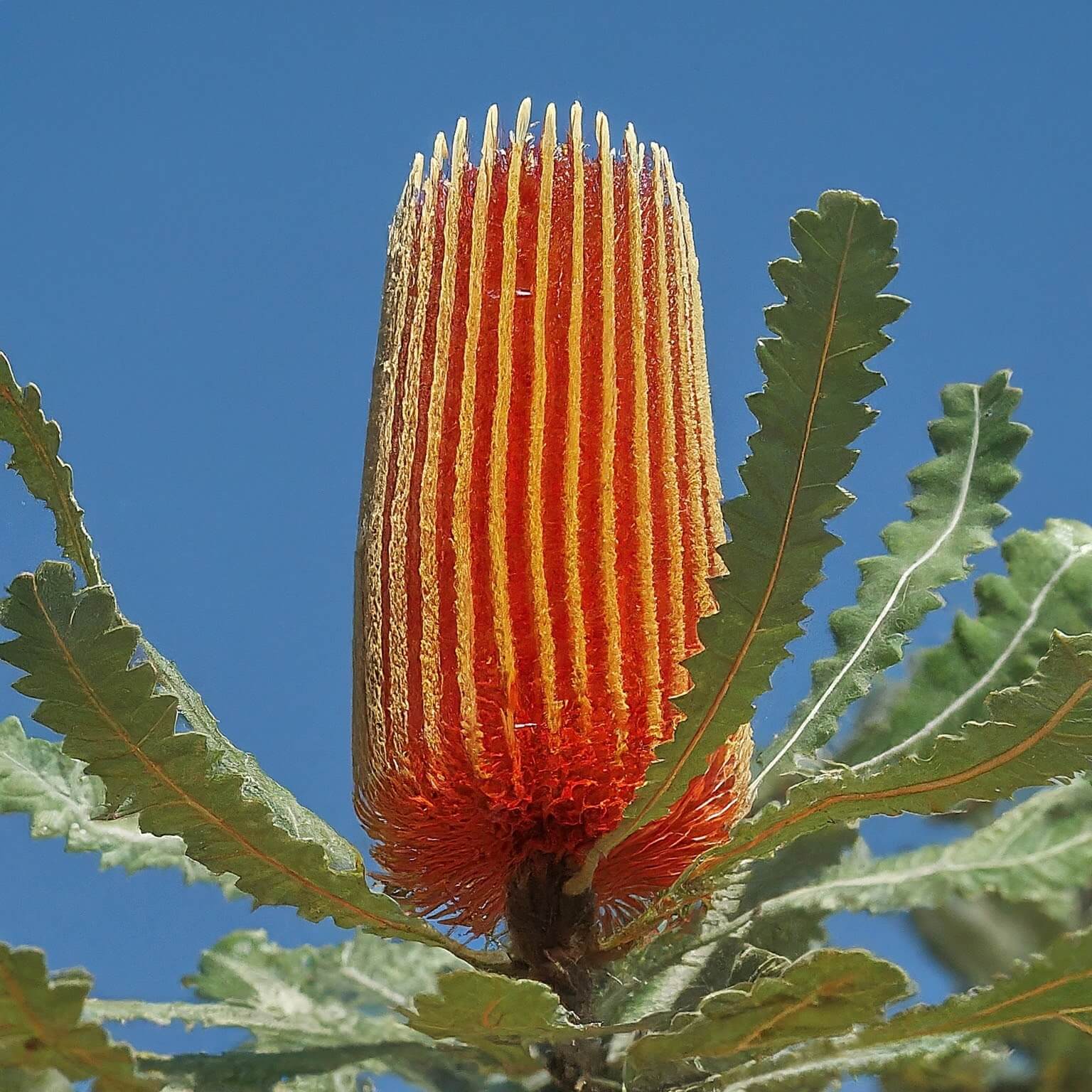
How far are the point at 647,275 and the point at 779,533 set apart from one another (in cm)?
48

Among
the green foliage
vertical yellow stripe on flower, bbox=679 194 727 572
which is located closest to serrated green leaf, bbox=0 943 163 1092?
the green foliage

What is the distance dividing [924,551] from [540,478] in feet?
1.71

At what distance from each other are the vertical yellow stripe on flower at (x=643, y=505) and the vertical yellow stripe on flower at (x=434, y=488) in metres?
0.21

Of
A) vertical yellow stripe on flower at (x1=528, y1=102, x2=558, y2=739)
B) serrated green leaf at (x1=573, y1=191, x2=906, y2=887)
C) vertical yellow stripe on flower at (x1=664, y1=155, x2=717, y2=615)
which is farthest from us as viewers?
vertical yellow stripe on flower at (x1=664, y1=155, x2=717, y2=615)

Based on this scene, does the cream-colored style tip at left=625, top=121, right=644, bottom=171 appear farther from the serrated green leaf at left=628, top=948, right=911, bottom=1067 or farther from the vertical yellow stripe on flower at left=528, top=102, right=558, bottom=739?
the serrated green leaf at left=628, top=948, right=911, bottom=1067

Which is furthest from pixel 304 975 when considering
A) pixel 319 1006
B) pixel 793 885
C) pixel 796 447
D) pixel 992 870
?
pixel 796 447

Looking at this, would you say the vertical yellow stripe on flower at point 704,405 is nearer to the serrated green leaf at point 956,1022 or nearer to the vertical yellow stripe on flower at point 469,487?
the vertical yellow stripe on flower at point 469,487

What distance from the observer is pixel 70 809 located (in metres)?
1.73

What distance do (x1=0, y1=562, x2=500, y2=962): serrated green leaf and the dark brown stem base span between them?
17cm

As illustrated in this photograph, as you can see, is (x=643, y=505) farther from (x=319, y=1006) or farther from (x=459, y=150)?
(x=319, y=1006)

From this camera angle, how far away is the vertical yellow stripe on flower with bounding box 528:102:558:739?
57.7 inches

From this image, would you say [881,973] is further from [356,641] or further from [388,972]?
[388,972]

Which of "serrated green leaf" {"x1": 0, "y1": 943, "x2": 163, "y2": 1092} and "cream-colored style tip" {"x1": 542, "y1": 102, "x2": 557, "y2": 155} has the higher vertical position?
"cream-colored style tip" {"x1": 542, "y1": 102, "x2": 557, "y2": 155}

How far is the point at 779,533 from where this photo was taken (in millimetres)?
1272
